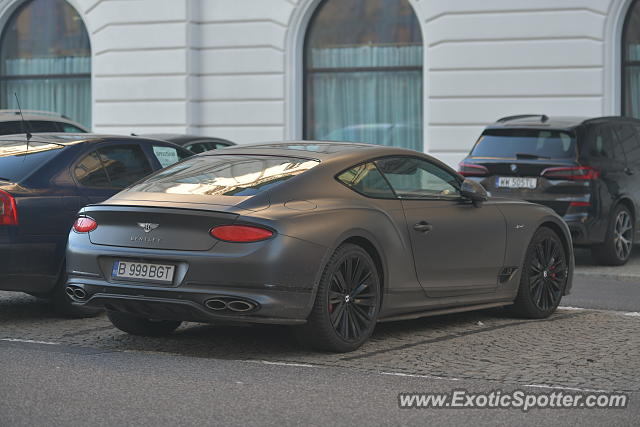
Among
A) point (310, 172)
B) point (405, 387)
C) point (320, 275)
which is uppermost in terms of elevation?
point (310, 172)

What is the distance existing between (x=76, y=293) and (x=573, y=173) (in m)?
7.11

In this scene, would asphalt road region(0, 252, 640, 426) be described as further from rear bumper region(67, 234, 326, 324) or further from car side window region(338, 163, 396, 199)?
car side window region(338, 163, 396, 199)

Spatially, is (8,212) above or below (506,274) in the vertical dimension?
above

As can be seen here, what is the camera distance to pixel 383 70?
21.9 meters

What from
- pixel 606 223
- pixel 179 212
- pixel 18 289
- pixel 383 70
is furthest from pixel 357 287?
pixel 383 70

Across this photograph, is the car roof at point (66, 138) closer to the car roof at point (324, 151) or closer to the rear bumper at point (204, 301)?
the car roof at point (324, 151)

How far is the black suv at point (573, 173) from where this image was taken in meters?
13.3

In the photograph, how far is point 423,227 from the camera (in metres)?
8.16

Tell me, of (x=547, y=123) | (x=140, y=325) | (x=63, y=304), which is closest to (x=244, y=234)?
(x=140, y=325)

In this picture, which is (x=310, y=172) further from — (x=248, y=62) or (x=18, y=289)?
(x=248, y=62)

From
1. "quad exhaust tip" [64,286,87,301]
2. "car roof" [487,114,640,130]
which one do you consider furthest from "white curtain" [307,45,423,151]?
"quad exhaust tip" [64,286,87,301]

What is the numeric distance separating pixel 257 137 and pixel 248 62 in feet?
4.40

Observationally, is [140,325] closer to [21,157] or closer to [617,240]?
[21,157]

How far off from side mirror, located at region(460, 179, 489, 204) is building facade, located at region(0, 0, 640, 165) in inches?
459
